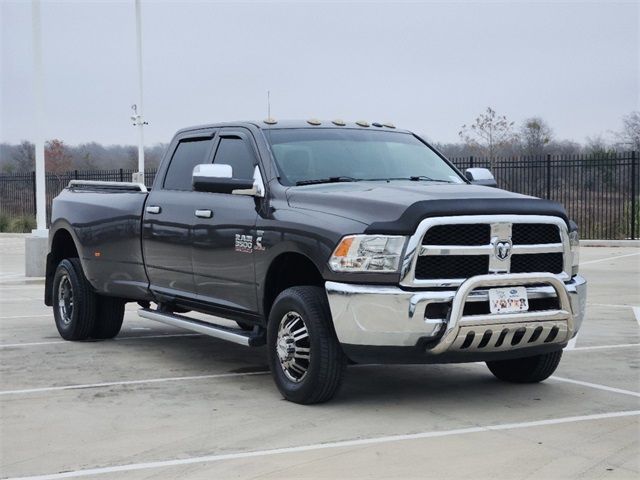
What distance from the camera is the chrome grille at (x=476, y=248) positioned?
6.51 metres

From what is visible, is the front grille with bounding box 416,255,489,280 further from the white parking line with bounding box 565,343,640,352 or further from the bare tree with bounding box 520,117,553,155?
the bare tree with bounding box 520,117,553,155

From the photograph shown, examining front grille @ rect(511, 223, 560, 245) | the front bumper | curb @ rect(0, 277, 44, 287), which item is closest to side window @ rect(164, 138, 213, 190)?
the front bumper

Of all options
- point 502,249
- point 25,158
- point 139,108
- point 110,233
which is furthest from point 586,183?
point 25,158

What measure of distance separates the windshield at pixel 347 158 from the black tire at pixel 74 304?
3.15 meters

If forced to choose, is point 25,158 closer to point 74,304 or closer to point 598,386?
point 74,304

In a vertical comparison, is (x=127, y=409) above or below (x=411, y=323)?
below

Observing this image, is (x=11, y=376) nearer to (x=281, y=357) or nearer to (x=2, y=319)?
(x=281, y=357)

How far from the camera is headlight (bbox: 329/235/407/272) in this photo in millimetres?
6520

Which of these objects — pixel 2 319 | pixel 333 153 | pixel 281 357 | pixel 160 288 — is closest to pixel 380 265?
pixel 281 357

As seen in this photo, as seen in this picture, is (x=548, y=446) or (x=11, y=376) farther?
(x=11, y=376)

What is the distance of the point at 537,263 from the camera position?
7039mm

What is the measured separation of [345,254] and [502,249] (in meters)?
1.03

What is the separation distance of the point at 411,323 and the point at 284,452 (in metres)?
1.21

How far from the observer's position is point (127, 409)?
705 centimetres
